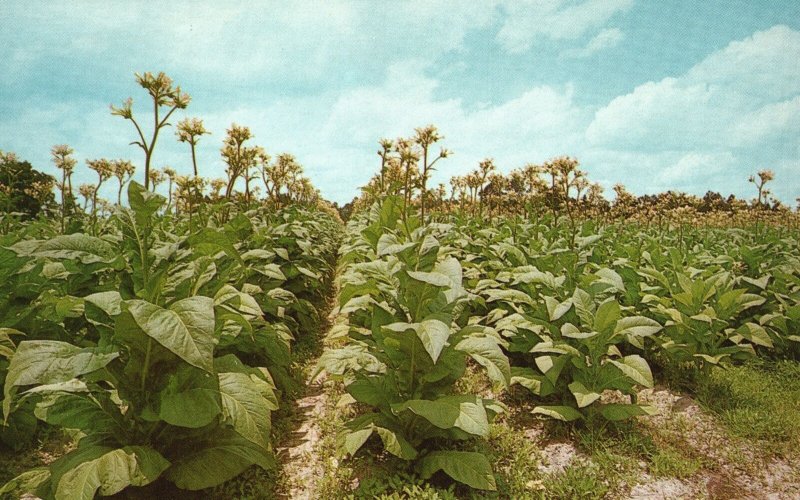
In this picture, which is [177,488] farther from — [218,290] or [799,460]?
[799,460]

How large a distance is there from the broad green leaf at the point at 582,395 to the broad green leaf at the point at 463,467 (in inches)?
35.7

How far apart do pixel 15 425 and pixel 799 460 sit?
560 centimetres

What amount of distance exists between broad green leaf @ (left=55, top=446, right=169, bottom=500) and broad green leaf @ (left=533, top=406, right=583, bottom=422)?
2.58 metres

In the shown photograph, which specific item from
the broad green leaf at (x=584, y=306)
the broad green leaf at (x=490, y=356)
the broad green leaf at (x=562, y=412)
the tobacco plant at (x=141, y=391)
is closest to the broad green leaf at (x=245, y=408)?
the tobacco plant at (x=141, y=391)

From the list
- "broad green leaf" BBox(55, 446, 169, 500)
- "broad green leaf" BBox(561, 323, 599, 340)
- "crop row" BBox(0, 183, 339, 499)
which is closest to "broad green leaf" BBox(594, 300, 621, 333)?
"broad green leaf" BBox(561, 323, 599, 340)

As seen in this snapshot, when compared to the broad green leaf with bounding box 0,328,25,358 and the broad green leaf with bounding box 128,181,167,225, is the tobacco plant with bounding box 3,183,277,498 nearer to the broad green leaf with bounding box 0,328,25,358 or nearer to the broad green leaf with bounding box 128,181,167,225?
the broad green leaf with bounding box 128,181,167,225

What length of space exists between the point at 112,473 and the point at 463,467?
1.87 m

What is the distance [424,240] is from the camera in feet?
9.95

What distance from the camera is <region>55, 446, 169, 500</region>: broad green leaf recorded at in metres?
1.97

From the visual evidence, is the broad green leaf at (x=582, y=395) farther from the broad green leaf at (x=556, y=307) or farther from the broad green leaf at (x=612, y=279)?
the broad green leaf at (x=612, y=279)

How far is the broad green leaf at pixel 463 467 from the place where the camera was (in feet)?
8.47

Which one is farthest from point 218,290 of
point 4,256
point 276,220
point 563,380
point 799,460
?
point 799,460

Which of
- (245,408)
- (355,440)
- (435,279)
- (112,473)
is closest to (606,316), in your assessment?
(435,279)

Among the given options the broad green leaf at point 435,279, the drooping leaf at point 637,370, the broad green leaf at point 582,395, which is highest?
the broad green leaf at point 435,279
